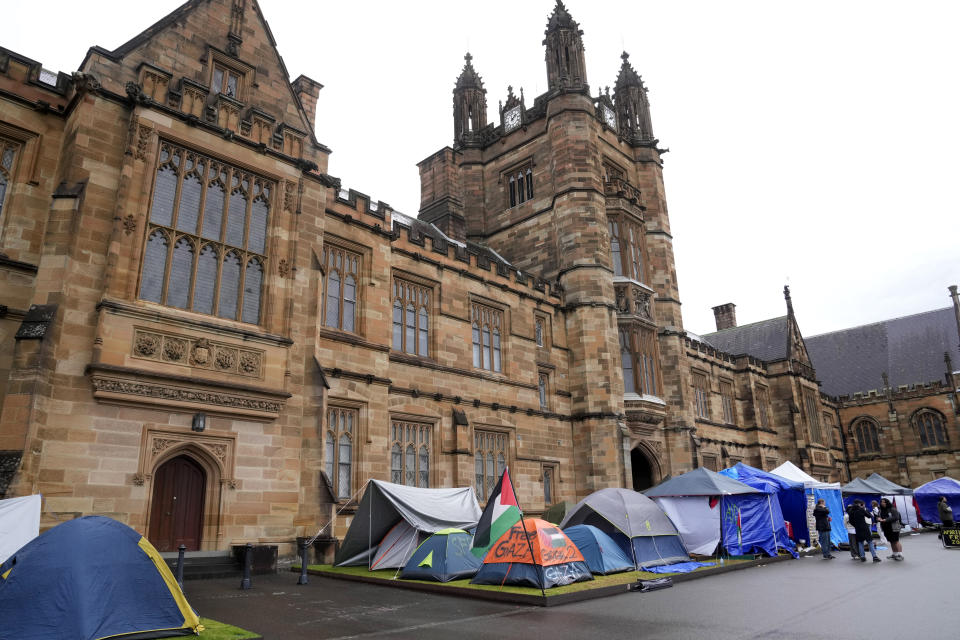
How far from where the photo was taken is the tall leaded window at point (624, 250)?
28578mm

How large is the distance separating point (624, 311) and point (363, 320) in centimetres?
1357

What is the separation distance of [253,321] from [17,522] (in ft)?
21.3

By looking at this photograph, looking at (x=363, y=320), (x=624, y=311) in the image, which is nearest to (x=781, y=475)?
(x=624, y=311)

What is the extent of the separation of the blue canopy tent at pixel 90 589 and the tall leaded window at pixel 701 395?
31.7 m

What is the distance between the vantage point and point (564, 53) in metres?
29.7

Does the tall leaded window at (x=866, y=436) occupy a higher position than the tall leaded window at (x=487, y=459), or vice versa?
the tall leaded window at (x=866, y=436)

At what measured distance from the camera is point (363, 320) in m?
18.2

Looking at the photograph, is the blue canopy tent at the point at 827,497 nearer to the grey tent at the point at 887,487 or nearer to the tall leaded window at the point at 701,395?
the grey tent at the point at 887,487

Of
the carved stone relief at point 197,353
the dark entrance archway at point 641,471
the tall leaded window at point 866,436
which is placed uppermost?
the tall leaded window at point 866,436

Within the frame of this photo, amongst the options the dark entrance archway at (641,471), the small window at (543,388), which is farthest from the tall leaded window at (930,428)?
the small window at (543,388)

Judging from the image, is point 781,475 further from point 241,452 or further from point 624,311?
point 241,452

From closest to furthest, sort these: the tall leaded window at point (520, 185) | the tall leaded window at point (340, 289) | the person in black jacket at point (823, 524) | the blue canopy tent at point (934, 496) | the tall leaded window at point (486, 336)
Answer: the person in black jacket at point (823, 524), the tall leaded window at point (340, 289), the tall leaded window at point (486, 336), the blue canopy tent at point (934, 496), the tall leaded window at point (520, 185)

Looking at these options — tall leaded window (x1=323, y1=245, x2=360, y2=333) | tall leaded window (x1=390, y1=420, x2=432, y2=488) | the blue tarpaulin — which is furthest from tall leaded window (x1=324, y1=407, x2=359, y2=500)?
the blue tarpaulin

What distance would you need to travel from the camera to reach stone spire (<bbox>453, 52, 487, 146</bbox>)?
3378 cm
